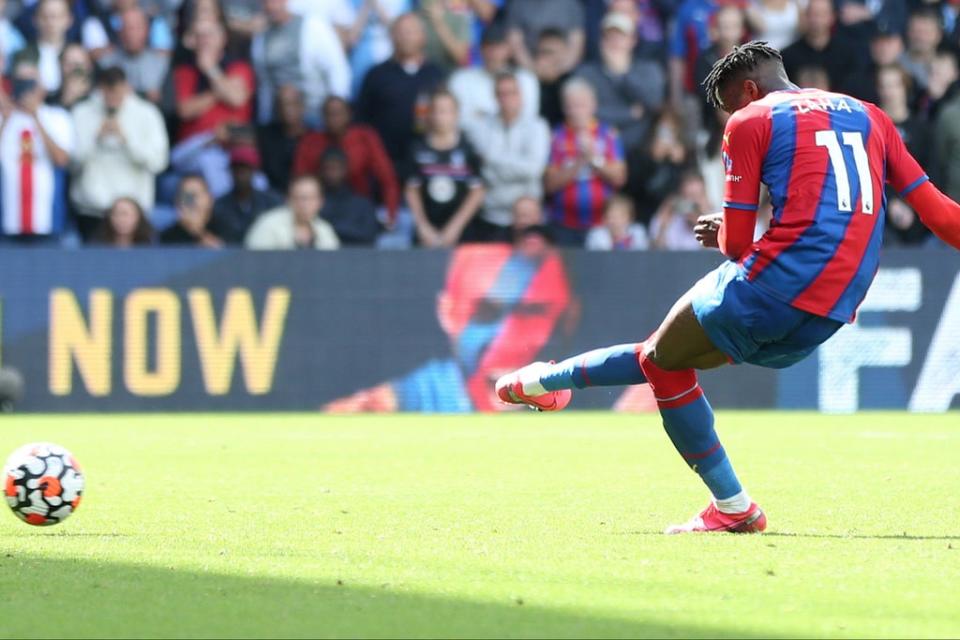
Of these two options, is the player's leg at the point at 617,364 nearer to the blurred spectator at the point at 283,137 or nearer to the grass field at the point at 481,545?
the grass field at the point at 481,545

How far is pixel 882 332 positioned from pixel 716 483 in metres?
10.9

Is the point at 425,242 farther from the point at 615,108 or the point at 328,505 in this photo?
the point at 328,505

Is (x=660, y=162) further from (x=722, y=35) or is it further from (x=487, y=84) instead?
(x=487, y=84)

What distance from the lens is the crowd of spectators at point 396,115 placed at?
1758 cm

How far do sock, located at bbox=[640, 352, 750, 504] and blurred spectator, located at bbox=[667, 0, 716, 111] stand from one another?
37.5 ft

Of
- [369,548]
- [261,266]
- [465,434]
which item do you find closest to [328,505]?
[369,548]

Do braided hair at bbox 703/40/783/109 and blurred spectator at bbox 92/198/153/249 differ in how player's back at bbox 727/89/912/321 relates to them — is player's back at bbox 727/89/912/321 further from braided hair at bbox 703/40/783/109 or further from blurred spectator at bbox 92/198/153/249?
blurred spectator at bbox 92/198/153/249

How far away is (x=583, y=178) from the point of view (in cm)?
1838

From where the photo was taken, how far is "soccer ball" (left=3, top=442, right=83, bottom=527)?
7988 millimetres

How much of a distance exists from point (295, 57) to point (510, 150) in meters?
2.42

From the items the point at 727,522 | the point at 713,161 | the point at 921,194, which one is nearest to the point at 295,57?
the point at 713,161

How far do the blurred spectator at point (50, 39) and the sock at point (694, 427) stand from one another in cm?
1143

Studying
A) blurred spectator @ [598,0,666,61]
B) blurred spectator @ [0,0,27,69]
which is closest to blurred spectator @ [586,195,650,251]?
blurred spectator @ [598,0,666,61]

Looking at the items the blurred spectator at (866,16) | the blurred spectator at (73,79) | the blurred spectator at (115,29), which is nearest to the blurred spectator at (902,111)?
the blurred spectator at (866,16)
